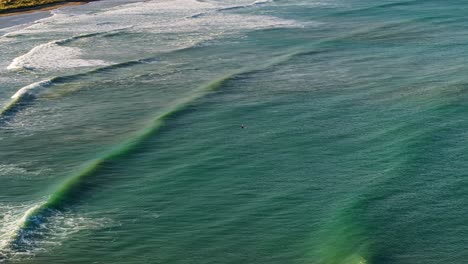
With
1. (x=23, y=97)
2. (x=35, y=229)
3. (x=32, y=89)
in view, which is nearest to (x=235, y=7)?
(x=32, y=89)

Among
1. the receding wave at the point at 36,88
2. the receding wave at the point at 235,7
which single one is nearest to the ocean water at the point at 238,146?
the receding wave at the point at 36,88

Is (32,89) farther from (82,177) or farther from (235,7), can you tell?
(235,7)

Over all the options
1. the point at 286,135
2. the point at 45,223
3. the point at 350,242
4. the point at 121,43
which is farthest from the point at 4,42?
the point at 350,242

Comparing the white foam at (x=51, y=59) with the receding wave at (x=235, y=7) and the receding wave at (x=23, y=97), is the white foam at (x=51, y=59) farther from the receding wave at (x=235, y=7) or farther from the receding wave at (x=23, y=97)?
the receding wave at (x=235, y=7)

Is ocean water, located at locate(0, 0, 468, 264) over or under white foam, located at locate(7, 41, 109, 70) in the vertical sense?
under

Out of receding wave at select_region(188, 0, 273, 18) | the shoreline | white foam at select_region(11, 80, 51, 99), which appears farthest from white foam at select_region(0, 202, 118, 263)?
the shoreline

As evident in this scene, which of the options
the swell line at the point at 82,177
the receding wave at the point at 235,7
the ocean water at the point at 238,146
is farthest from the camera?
the receding wave at the point at 235,7

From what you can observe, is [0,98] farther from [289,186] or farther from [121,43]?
[289,186]

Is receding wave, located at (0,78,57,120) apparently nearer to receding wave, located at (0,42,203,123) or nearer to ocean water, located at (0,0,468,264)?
receding wave, located at (0,42,203,123)
